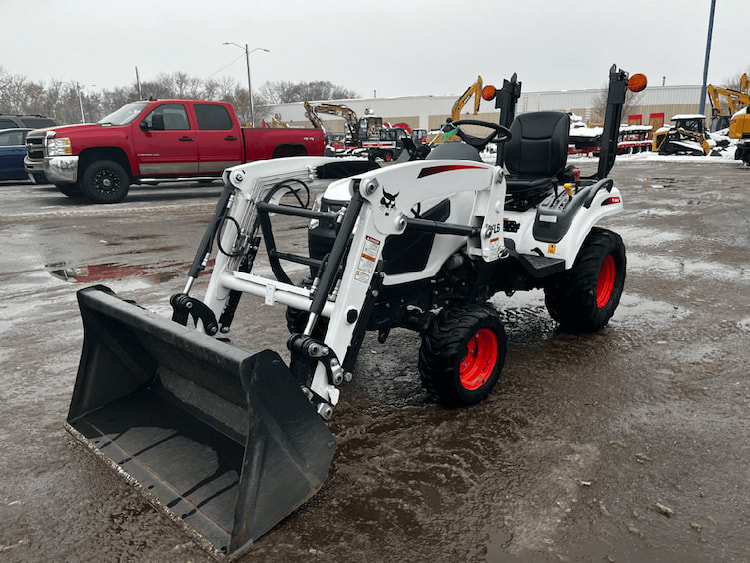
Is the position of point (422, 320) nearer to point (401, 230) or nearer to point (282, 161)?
point (401, 230)

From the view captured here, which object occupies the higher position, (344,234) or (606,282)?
(344,234)

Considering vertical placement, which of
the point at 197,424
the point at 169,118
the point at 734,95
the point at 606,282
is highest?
the point at 734,95

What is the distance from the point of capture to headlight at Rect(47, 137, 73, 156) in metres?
12.8

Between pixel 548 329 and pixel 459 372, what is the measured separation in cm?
184

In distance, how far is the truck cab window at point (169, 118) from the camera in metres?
13.5

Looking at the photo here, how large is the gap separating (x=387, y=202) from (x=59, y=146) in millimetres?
11900

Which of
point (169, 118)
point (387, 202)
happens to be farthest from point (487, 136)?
point (169, 118)

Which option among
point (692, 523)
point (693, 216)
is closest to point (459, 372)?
point (692, 523)

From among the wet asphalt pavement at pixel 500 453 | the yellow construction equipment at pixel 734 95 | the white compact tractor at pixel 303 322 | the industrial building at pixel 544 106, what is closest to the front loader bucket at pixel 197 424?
the white compact tractor at pixel 303 322

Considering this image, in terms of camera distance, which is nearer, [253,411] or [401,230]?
[253,411]

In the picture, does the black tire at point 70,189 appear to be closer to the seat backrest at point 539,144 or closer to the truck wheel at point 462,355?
the seat backrest at point 539,144

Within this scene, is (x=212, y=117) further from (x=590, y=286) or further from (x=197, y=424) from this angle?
(x=197, y=424)

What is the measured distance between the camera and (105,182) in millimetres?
13445

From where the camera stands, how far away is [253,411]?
251cm
